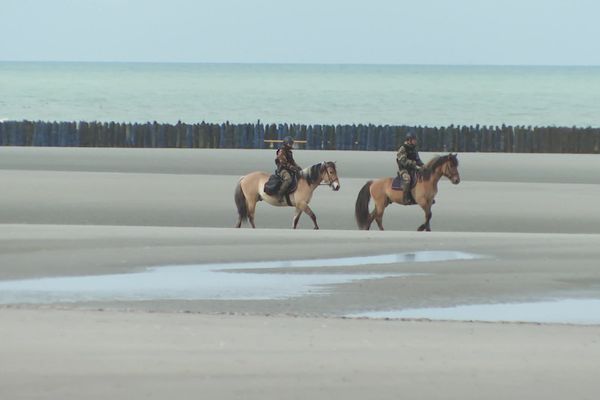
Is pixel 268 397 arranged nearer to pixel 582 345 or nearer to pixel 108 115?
pixel 582 345

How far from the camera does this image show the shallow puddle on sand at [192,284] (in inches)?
595

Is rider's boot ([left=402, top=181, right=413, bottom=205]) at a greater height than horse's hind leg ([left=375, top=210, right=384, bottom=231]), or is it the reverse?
rider's boot ([left=402, top=181, right=413, bottom=205])

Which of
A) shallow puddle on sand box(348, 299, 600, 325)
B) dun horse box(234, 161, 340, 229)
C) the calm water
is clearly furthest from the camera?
the calm water

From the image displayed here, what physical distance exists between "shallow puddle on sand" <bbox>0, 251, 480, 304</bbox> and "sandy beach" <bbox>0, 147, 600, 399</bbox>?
89 mm

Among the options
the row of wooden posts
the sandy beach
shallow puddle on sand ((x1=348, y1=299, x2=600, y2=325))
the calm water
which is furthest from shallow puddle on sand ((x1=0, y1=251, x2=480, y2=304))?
the calm water

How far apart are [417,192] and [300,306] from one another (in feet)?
32.8

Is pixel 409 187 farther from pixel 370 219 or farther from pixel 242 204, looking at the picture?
pixel 242 204

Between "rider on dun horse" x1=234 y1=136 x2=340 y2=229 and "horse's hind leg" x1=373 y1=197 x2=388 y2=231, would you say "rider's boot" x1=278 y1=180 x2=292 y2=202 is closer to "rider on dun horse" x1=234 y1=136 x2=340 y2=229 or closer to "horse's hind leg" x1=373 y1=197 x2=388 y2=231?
"rider on dun horse" x1=234 y1=136 x2=340 y2=229

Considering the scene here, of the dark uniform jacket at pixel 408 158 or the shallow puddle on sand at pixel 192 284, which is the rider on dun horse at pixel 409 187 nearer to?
the dark uniform jacket at pixel 408 158

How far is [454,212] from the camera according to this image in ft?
89.0

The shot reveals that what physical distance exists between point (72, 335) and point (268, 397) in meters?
2.71

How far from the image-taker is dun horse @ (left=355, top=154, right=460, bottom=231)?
79.7 feet

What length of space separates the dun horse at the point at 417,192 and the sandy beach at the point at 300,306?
889 millimetres

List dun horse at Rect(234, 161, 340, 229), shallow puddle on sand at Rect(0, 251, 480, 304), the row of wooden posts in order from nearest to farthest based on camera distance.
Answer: shallow puddle on sand at Rect(0, 251, 480, 304) → dun horse at Rect(234, 161, 340, 229) → the row of wooden posts
